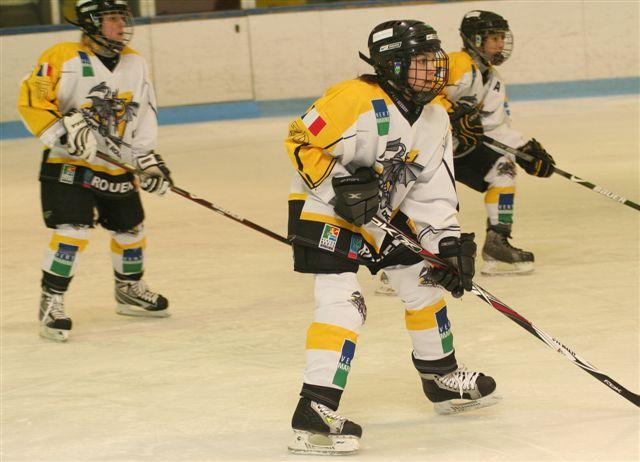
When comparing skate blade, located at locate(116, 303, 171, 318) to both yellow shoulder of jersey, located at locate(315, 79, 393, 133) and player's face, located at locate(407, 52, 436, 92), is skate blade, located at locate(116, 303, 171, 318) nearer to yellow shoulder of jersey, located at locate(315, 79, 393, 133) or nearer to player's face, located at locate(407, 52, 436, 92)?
yellow shoulder of jersey, located at locate(315, 79, 393, 133)

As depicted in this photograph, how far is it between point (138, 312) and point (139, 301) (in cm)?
7

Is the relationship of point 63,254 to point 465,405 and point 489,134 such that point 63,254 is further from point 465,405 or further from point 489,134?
point 489,134

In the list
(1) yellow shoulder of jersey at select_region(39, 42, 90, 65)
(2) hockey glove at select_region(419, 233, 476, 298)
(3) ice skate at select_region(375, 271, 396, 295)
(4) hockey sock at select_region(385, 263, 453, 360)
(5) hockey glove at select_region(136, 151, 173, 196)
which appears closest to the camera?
(2) hockey glove at select_region(419, 233, 476, 298)

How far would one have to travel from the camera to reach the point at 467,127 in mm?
4609

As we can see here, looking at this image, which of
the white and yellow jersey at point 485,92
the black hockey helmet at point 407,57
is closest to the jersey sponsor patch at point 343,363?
the black hockey helmet at point 407,57

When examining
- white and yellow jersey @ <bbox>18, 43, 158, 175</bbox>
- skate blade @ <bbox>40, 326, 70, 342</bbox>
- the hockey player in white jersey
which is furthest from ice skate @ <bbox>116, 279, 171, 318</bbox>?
the hockey player in white jersey

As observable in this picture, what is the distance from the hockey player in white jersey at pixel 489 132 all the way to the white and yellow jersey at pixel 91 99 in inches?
50.1

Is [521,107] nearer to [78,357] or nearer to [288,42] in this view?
[288,42]

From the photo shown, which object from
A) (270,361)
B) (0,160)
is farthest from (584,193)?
(0,160)

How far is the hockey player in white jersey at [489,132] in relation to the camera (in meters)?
4.61

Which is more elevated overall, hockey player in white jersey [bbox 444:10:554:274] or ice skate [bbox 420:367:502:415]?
hockey player in white jersey [bbox 444:10:554:274]

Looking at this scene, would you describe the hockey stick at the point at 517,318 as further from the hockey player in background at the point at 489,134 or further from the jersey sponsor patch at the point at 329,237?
the hockey player in background at the point at 489,134

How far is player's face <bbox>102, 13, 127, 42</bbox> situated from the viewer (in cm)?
403

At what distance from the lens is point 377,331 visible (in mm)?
3973
